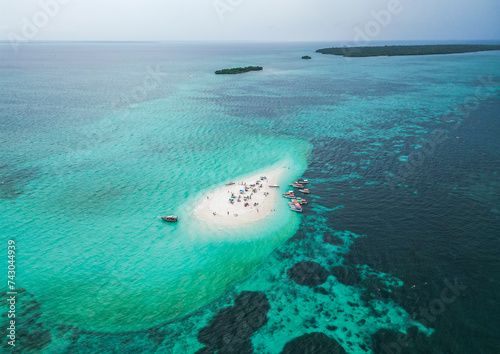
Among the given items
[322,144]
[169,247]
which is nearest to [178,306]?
[169,247]

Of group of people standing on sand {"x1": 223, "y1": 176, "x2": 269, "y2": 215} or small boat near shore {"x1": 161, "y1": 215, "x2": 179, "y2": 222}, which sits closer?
small boat near shore {"x1": 161, "y1": 215, "x2": 179, "y2": 222}

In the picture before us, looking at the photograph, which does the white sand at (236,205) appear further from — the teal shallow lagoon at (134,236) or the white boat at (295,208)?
the white boat at (295,208)

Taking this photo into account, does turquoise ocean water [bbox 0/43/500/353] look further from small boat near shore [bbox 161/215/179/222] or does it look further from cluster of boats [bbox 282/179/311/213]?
cluster of boats [bbox 282/179/311/213]

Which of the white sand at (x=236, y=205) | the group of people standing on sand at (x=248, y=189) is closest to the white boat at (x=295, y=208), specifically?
the white sand at (x=236, y=205)

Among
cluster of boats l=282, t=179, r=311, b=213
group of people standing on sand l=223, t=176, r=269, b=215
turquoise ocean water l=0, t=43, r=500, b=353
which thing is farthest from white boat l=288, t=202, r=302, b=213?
group of people standing on sand l=223, t=176, r=269, b=215

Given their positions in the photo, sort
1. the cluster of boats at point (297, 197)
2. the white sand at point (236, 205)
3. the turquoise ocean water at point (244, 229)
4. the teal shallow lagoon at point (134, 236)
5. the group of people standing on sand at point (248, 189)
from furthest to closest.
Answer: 1. the group of people standing on sand at point (248, 189)
2. the cluster of boats at point (297, 197)
3. the white sand at point (236, 205)
4. the teal shallow lagoon at point (134, 236)
5. the turquoise ocean water at point (244, 229)

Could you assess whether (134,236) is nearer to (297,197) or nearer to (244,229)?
(244,229)

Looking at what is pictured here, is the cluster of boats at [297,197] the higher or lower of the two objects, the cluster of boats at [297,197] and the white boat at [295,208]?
the higher
